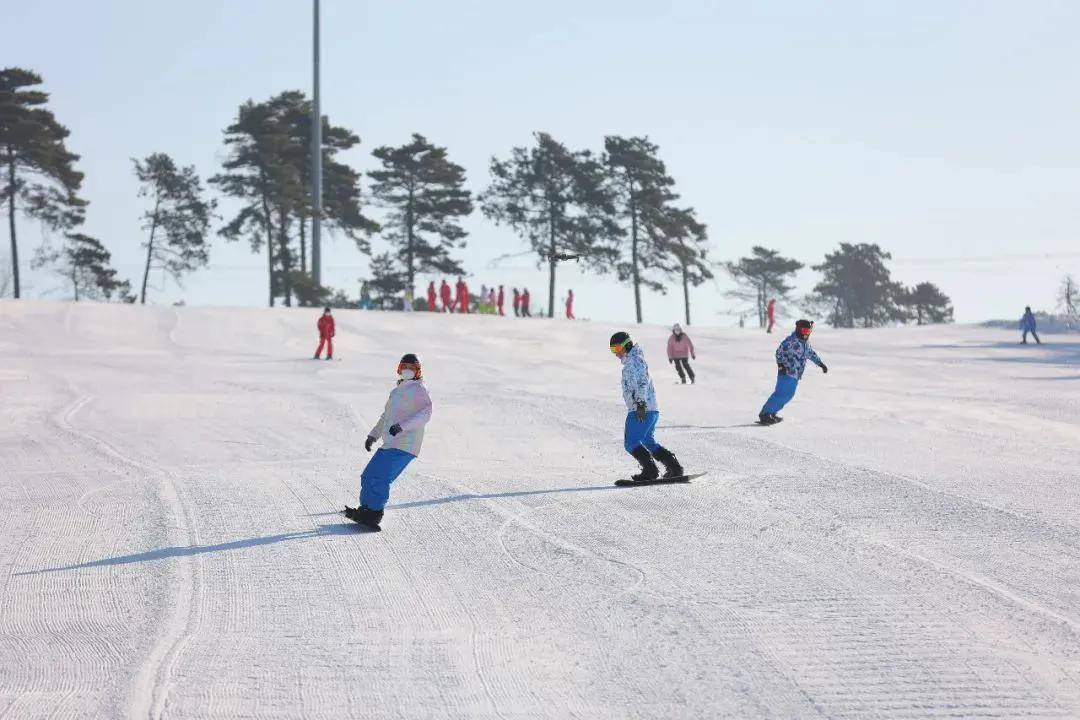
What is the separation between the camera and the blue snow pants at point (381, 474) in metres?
11.8

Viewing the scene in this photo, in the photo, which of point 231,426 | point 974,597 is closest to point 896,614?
point 974,597

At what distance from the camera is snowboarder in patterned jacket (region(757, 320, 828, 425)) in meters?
20.5

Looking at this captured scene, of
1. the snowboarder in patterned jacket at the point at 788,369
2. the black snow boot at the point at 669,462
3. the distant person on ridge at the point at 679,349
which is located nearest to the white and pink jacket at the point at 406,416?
the black snow boot at the point at 669,462

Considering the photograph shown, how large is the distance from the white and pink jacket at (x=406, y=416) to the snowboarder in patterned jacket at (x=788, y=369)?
992 centimetres

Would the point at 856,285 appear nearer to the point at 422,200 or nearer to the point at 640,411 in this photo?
the point at 422,200

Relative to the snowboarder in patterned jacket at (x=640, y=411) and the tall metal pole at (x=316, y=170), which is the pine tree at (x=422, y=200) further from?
the snowboarder in patterned jacket at (x=640, y=411)

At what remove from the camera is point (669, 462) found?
14.5 meters

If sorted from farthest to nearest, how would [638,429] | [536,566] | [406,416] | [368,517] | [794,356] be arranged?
[794,356] → [638,429] → [368,517] → [406,416] → [536,566]

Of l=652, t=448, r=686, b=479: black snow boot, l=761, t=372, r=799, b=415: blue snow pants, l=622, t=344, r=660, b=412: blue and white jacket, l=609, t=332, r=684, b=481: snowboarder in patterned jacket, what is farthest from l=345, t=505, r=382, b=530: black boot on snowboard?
l=761, t=372, r=799, b=415: blue snow pants

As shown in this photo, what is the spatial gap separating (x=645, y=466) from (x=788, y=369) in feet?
23.3

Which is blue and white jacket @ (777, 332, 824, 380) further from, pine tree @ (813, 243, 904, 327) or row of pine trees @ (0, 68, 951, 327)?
pine tree @ (813, 243, 904, 327)

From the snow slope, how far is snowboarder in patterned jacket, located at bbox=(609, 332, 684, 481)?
49 centimetres

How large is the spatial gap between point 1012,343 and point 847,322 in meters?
59.6

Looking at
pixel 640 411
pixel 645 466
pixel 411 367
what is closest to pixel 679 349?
pixel 645 466
